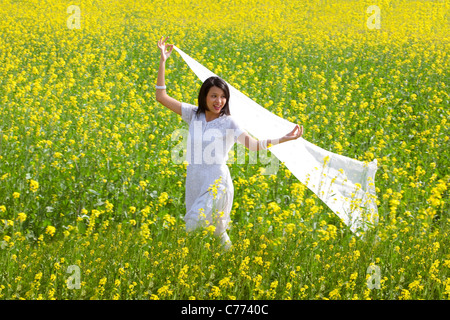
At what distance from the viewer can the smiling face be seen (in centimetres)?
395

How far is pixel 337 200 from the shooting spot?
505 cm

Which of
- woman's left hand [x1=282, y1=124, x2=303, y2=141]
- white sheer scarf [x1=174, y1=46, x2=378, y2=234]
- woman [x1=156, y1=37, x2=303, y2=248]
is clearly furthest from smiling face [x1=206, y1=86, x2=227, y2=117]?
white sheer scarf [x1=174, y1=46, x2=378, y2=234]

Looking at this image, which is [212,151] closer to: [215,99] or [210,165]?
[210,165]

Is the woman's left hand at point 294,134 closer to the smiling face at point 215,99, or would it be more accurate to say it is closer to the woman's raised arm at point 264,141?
the woman's raised arm at point 264,141

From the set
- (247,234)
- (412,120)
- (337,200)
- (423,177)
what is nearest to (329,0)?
(412,120)

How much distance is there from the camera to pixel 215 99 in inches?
156

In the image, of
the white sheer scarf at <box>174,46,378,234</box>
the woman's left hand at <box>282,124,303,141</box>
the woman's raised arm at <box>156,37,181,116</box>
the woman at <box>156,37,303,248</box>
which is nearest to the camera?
the woman's left hand at <box>282,124,303,141</box>

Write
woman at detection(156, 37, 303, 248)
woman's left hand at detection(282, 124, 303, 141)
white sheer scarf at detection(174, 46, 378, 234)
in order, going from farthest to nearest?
white sheer scarf at detection(174, 46, 378, 234)
woman at detection(156, 37, 303, 248)
woman's left hand at detection(282, 124, 303, 141)

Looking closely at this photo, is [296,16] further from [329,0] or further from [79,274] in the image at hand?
[79,274]

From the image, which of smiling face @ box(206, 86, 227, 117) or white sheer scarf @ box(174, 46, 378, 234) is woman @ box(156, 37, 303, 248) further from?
white sheer scarf @ box(174, 46, 378, 234)

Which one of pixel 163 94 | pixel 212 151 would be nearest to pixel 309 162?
pixel 212 151

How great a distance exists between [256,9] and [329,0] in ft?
12.0

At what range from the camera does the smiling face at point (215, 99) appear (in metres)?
3.95

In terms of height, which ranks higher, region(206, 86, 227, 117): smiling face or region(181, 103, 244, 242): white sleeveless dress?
region(206, 86, 227, 117): smiling face
